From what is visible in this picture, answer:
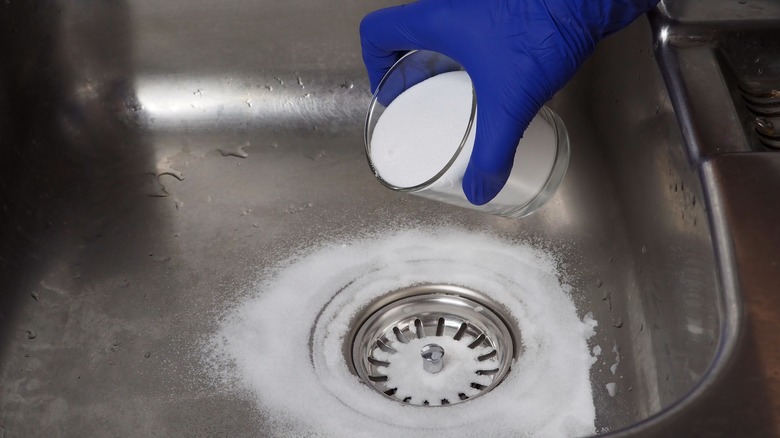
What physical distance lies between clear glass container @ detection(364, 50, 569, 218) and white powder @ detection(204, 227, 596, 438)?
130 mm

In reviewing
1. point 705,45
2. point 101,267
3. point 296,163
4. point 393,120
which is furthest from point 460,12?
point 101,267

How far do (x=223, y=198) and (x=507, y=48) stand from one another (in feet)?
1.40

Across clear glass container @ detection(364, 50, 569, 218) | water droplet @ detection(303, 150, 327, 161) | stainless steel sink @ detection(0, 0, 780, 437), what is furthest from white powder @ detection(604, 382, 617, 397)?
water droplet @ detection(303, 150, 327, 161)

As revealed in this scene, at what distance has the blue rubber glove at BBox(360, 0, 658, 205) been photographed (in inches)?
25.6

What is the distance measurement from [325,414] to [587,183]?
15.9 inches

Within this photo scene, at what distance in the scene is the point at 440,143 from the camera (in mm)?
666

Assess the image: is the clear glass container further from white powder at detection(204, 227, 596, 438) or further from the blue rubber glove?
white powder at detection(204, 227, 596, 438)

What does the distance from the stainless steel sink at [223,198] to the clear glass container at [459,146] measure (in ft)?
0.38

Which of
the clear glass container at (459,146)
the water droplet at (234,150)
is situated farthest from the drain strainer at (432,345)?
the water droplet at (234,150)

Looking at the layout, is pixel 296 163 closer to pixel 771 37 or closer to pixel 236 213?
pixel 236 213

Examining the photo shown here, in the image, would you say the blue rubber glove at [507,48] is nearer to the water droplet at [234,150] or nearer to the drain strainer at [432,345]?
the drain strainer at [432,345]

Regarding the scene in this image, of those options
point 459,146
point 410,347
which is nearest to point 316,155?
point 410,347

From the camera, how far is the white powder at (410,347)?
2.40ft

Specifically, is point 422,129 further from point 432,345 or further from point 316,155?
point 316,155
